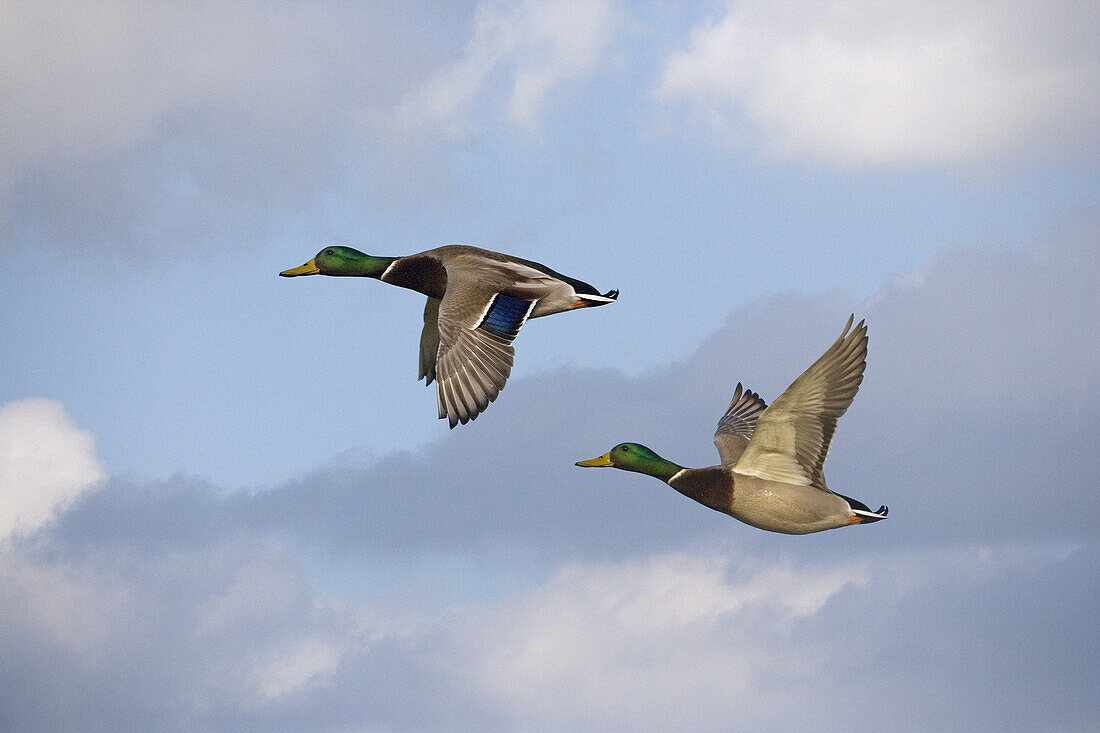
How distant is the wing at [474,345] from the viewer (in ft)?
A: 52.2

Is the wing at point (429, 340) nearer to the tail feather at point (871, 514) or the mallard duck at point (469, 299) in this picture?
the mallard duck at point (469, 299)

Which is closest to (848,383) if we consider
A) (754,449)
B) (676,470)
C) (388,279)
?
(754,449)

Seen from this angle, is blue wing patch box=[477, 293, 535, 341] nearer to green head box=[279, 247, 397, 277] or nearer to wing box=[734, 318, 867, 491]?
green head box=[279, 247, 397, 277]

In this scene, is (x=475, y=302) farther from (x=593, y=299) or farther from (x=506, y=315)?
(x=593, y=299)

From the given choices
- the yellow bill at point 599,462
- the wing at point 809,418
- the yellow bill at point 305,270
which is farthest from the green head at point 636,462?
the yellow bill at point 305,270

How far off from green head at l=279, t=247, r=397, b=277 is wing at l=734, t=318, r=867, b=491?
20.5 feet

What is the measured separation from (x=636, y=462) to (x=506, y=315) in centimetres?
247

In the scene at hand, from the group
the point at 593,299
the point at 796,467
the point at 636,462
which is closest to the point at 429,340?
the point at 593,299

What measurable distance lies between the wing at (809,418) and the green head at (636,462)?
1.44 metres

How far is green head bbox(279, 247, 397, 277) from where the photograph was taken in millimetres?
19406

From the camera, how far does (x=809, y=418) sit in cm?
1516

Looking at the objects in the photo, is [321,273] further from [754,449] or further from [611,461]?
[754,449]

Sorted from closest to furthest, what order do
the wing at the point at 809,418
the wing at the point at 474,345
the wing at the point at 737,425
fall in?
the wing at the point at 809,418, the wing at the point at 474,345, the wing at the point at 737,425

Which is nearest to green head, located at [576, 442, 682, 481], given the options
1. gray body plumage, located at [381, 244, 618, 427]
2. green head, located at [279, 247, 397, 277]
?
gray body plumage, located at [381, 244, 618, 427]
